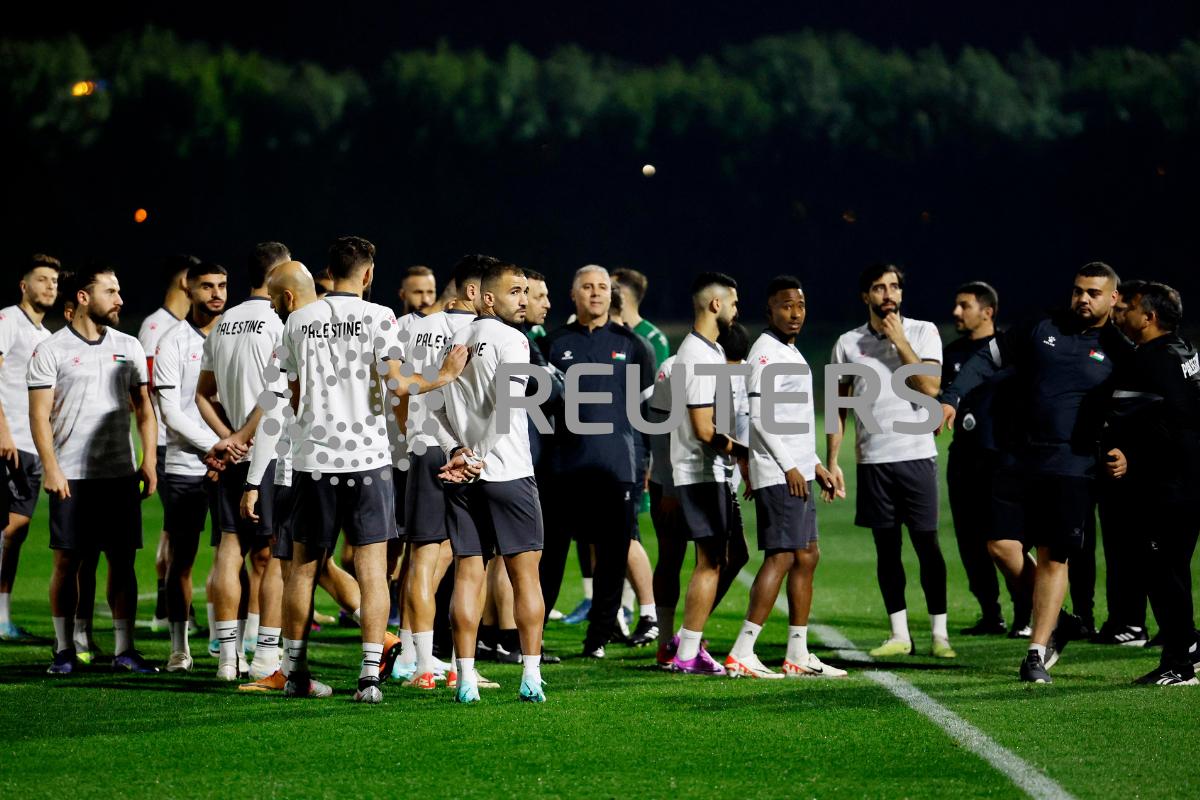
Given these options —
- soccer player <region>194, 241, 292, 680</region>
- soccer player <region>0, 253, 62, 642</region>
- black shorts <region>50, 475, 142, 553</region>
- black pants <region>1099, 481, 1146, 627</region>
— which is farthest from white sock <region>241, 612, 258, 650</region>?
black pants <region>1099, 481, 1146, 627</region>

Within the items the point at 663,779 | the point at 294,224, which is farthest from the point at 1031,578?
the point at 294,224

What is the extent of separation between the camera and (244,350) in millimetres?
7344

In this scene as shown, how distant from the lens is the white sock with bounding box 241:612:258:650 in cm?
827

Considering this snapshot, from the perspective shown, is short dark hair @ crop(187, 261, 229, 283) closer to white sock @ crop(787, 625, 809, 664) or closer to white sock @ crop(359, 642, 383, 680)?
white sock @ crop(359, 642, 383, 680)

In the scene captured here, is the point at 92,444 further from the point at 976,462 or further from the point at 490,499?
the point at 976,462

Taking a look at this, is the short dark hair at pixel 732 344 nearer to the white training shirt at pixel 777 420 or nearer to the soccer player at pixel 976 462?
the white training shirt at pixel 777 420

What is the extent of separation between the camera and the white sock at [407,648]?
24.9ft

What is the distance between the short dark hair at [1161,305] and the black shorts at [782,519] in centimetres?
197

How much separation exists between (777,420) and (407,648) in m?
2.28

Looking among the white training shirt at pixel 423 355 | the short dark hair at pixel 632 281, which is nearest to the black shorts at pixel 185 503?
the white training shirt at pixel 423 355

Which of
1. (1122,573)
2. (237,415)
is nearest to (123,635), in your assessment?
(237,415)

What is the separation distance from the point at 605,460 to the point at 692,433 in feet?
3.56

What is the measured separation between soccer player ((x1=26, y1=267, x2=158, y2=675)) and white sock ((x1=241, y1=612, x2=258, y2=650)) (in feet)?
1.97

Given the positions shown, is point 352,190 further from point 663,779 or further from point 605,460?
point 663,779
